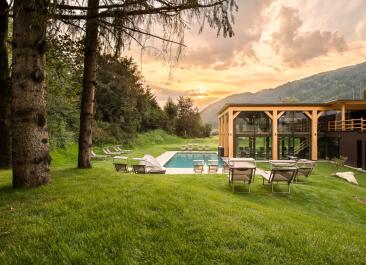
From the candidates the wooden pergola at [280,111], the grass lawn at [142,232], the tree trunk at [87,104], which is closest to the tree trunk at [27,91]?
the grass lawn at [142,232]

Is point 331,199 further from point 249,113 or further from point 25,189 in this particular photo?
point 249,113

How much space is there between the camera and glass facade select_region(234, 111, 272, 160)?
27.7 m

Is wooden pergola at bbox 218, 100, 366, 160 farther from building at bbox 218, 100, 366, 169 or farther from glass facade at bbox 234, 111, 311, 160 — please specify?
glass facade at bbox 234, 111, 311, 160

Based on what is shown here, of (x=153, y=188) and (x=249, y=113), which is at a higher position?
(x=249, y=113)

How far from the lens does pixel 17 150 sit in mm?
4539

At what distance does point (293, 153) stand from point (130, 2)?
2632cm

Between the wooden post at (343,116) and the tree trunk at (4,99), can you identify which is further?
the wooden post at (343,116)

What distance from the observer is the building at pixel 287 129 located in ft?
89.0

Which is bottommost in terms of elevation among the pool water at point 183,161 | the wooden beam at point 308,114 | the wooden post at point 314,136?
the pool water at point 183,161

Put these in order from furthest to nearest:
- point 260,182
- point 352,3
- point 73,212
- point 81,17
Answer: point 352,3 → point 260,182 → point 81,17 → point 73,212

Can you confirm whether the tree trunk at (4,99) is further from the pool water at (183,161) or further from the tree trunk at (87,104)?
the pool water at (183,161)

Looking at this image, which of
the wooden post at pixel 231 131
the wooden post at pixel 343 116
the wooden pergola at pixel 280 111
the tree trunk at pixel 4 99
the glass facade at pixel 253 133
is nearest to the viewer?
the tree trunk at pixel 4 99

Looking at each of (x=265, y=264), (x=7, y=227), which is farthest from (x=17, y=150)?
(x=265, y=264)

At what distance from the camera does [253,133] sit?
27750 millimetres
